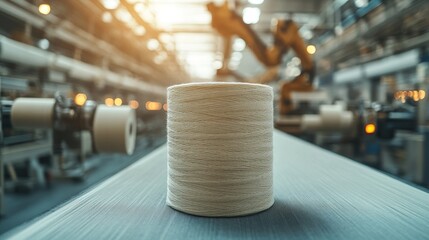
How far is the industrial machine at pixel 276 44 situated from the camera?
10.6 feet

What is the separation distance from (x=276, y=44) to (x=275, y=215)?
319cm

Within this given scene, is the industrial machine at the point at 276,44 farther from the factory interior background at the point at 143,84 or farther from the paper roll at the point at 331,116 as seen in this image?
the paper roll at the point at 331,116

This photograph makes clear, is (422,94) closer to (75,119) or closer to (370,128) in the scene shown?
(370,128)

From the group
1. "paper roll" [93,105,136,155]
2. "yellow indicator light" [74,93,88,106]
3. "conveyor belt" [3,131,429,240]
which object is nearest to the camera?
"conveyor belt" [3,131,429,240]

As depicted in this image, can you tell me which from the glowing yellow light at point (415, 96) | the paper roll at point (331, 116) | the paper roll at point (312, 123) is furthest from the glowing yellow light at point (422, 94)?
the paper roll at point (312, 123)

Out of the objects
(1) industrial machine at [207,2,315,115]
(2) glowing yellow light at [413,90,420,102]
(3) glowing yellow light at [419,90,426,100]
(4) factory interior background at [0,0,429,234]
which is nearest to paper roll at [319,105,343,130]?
(4) factory interior background at [0,0,429,234]

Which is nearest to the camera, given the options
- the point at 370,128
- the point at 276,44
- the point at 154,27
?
the point at 370,128

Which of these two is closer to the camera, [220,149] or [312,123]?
[220,149]

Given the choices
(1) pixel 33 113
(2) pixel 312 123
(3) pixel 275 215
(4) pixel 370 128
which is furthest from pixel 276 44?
(3) pixel 275 215

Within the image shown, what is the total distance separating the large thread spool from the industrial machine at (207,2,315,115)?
278 centimetres

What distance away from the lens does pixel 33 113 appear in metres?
1.19

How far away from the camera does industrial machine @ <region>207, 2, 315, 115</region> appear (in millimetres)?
3227

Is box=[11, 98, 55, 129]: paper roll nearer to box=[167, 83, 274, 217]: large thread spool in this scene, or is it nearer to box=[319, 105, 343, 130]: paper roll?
box=[167, 83, 274, 217]: large thread spool

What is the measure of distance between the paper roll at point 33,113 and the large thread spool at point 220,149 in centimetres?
81
